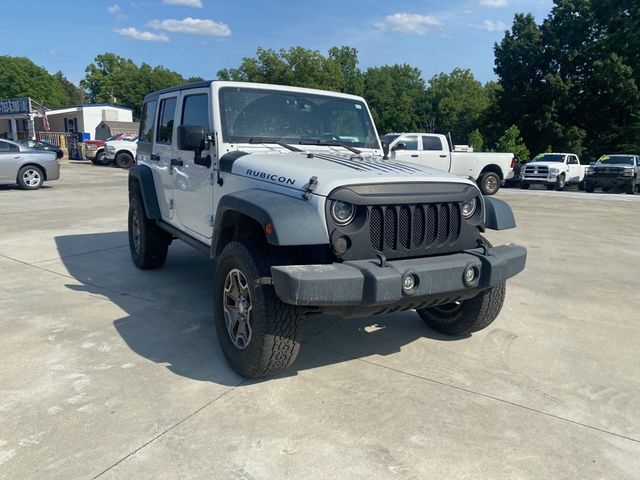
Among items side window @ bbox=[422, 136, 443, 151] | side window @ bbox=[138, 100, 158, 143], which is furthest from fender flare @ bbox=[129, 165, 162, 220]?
side window @ bbox=[422, 136, 443, 151]

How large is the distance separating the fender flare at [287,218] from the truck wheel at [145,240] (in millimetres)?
2879

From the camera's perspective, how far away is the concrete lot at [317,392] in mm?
2525

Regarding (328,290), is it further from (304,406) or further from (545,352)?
(545,352)

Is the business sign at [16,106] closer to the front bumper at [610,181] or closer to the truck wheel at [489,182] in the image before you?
the truck wheel at [489,182]

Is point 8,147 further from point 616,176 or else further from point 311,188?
point 616,176

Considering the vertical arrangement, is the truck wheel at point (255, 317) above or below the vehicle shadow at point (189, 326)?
above

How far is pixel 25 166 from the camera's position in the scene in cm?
1468

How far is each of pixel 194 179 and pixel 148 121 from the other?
6.44 feet

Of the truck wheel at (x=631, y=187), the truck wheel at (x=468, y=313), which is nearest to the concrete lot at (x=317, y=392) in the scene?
the truck wheel at (x=468, y=313)

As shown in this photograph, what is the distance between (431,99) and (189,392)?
87.1 meters

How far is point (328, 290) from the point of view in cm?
271

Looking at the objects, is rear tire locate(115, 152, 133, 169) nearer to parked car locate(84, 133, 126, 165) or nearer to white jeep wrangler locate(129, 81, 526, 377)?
parked car locate(84, 133, 126, 165)

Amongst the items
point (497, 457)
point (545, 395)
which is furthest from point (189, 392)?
point (545, 395)

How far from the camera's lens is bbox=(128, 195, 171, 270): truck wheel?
224 inches
